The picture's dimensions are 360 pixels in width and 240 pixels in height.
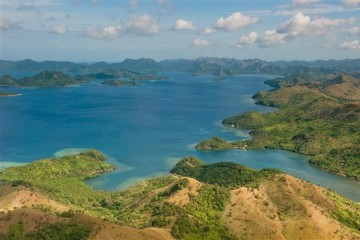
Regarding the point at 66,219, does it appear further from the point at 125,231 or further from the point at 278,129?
the point at 278,129

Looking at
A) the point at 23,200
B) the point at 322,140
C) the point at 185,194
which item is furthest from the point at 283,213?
the point at 322,140

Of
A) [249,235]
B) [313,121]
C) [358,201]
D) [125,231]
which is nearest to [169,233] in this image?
[125,231]

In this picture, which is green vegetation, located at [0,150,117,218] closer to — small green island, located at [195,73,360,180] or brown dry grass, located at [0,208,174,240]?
brown dry grass, located at [0,208,174,240]

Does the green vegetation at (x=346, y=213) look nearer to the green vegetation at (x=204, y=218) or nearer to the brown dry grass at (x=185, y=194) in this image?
the green vegetation at (x=204, y=218)

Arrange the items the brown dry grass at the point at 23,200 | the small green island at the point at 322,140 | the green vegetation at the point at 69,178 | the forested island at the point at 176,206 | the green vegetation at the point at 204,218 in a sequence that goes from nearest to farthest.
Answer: the forested island at the point at 176,206 < the green vegetation at the point at 204,218 < the brown dry grass at the point at 23,200 < the green vegetation at the point at 69,178 < the small green island at the point at 322,140

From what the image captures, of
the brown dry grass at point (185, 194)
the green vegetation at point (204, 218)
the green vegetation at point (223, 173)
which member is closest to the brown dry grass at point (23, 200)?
the brown dry grass at point (185, 194)
